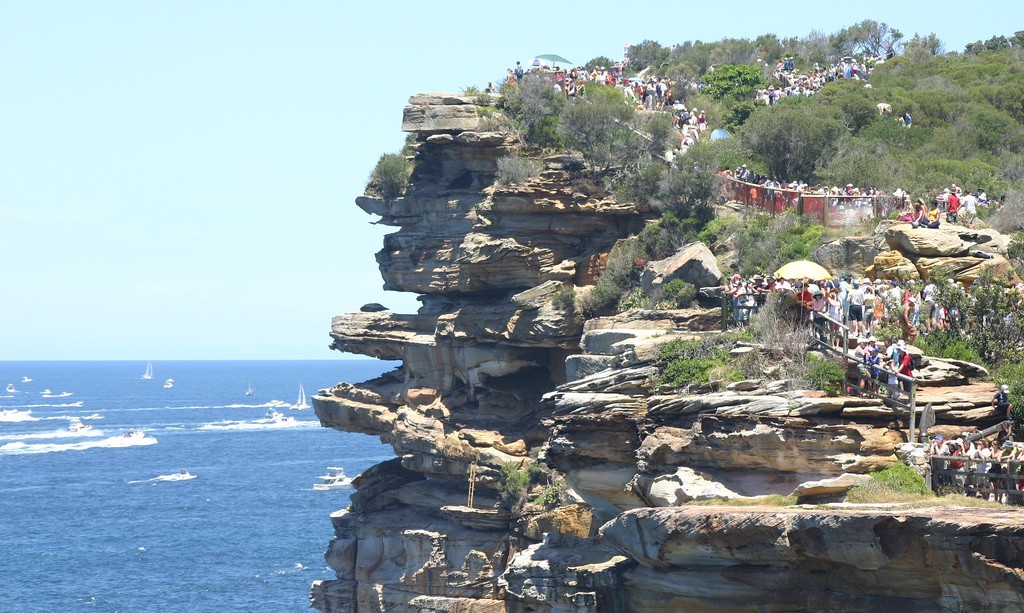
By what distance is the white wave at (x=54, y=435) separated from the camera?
5650 inches

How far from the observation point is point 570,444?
3531 centimetres

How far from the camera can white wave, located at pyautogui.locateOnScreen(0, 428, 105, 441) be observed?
144 m

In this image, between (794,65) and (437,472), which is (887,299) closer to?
(437,472)

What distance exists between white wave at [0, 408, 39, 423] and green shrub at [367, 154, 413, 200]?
12555cm

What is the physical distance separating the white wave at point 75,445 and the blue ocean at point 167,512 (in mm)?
186

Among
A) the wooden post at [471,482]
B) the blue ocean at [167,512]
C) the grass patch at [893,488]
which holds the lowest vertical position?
the blue ocean at [167,512]

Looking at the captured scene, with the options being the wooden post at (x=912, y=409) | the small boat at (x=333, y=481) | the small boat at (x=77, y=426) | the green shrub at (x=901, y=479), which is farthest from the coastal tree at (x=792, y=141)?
the small boat at (x=77, y=426)

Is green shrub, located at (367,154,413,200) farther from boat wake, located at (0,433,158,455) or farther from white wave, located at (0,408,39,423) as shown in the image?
white wave, located at (0,408,39,423)

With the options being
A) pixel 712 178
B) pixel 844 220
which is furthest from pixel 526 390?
pixel 844 220

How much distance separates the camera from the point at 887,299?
35094mm

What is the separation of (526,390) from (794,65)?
1222 inches

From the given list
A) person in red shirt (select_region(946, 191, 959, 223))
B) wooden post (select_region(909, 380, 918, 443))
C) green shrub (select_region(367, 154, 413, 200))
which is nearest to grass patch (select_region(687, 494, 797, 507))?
wooden post (select_region(909, 380, 918, 443))

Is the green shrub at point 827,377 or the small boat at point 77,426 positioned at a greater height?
the green shrub at point 827,377

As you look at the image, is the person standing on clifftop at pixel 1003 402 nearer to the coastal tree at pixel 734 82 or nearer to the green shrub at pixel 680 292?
the green shrub at pixel 680 292
